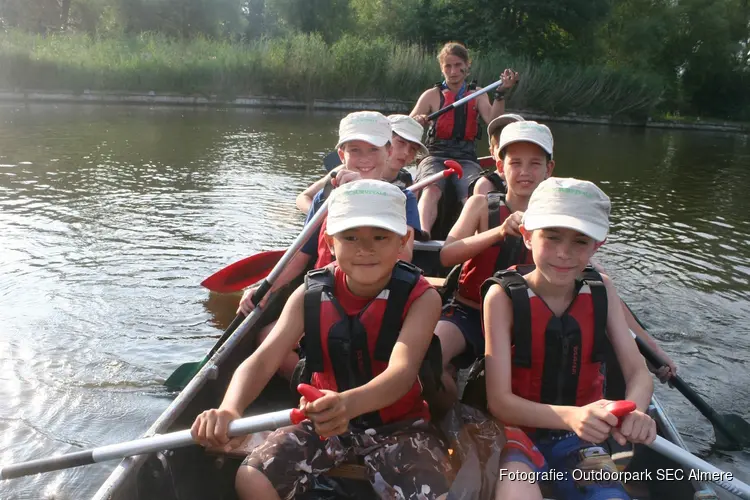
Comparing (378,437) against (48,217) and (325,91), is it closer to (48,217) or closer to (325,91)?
A: (48,217)

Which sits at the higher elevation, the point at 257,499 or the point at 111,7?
the point at 111,7

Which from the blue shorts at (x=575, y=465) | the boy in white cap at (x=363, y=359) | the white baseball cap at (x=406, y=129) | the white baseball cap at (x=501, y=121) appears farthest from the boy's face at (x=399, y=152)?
the blue shorts at (x=575, y=465)

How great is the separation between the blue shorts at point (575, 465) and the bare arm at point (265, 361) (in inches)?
31.5

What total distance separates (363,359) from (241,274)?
8.73 ft

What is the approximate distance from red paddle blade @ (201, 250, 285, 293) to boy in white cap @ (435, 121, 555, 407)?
1.89 m

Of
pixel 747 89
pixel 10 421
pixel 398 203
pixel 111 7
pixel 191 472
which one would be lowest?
pixel 10 421

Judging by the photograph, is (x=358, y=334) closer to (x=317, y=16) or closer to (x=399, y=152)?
(x=399, y=152)

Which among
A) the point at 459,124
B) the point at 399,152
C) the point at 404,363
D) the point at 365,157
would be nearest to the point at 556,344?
the point at 404,363

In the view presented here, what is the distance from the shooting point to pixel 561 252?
212 centimetres

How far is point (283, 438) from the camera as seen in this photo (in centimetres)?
210

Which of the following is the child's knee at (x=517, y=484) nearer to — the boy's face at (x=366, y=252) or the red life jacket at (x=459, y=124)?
the boy's face at (x=366, y=252)

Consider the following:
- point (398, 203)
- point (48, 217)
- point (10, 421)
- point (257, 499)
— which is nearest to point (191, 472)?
point (257, 499)

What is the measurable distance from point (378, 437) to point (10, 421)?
88.8 inches

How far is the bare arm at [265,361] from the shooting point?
2.07 meters
